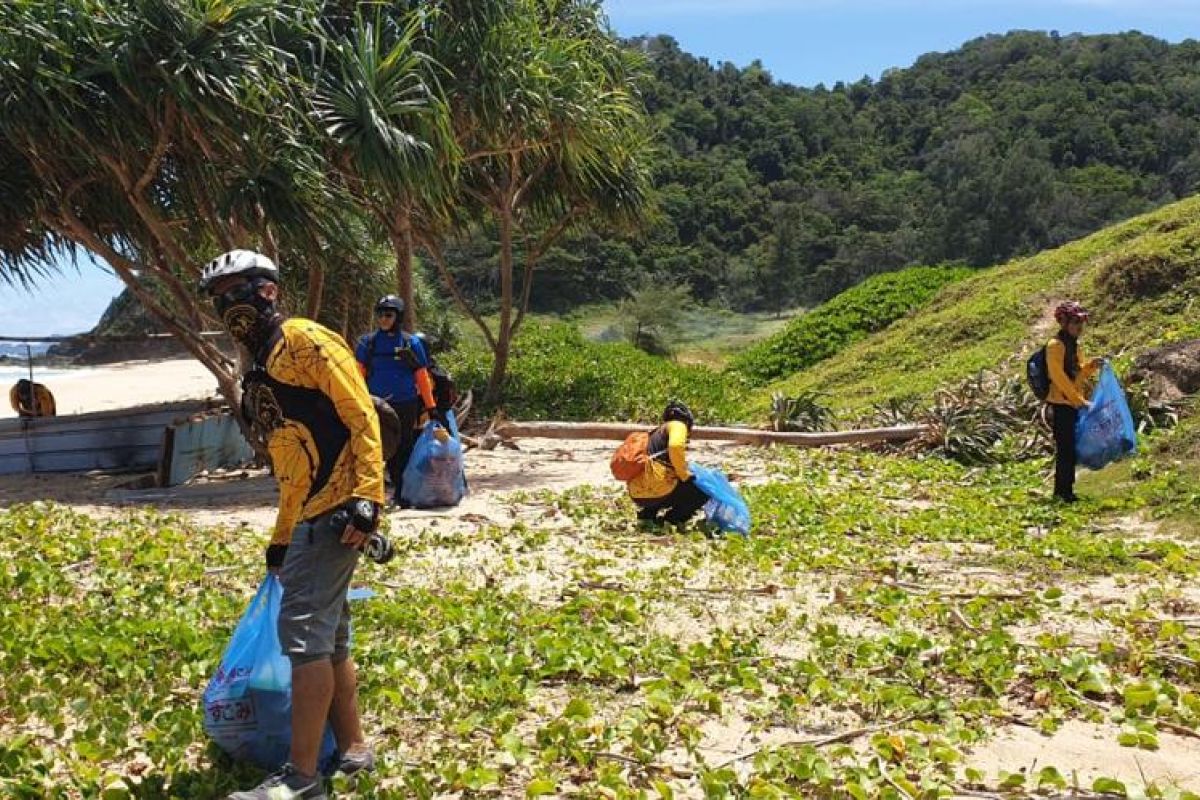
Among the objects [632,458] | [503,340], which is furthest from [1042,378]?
[503,340]

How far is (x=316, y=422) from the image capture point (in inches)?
140

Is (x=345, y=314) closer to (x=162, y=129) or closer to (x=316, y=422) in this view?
(x=162, y=129)

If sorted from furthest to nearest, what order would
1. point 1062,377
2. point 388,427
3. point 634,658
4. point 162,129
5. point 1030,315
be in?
1. point 1030,315
2. point 162,129
3. point 1062,377
4. point 634,658
5. point 388,427

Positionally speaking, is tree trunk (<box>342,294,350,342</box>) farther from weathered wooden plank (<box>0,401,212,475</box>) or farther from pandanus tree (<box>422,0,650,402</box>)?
weathered wooden plank (<box>0,401,212,475</box>)

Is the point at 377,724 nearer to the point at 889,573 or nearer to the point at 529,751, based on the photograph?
the point at 529,751

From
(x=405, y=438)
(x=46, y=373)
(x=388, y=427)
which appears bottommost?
(x=405, y=438)

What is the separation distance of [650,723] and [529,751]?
0.49m

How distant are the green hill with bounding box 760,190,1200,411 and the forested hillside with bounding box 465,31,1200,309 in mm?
19341

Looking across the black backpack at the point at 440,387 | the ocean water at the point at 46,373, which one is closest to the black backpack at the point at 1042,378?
the black backpack at the point at 440,387

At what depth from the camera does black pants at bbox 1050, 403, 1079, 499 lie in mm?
8609

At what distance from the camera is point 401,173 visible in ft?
34.3

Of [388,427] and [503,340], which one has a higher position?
[503,340]

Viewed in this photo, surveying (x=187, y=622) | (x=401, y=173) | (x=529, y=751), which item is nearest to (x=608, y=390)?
(x=401, y=173)

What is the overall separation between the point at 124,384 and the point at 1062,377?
2308 cm
